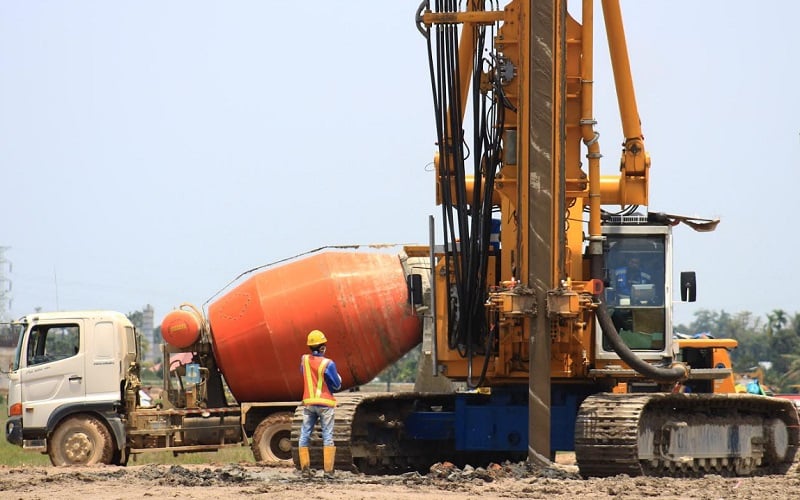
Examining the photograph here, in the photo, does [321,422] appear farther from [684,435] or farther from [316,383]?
[684,435]

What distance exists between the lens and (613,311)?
1720 centimetres

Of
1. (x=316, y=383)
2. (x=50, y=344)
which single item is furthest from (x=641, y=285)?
(x=50, y=344)

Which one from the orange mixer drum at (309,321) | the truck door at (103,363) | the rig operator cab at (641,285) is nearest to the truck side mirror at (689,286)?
the rig operator cab at (641,285)

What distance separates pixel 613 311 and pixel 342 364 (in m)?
7.85

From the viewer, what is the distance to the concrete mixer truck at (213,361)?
2334 centimetres

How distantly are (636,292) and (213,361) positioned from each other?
985cm

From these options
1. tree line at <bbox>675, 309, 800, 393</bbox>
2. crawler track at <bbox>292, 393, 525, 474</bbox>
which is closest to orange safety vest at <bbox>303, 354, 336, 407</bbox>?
crawler track at <bbox>292, 393, 525, 474</bbox>

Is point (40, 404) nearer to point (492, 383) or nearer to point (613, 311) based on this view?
point (492, 383)

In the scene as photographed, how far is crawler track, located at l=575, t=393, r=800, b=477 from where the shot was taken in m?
15.7

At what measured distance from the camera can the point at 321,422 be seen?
1667cm

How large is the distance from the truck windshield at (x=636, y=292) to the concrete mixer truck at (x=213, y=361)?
290 inches

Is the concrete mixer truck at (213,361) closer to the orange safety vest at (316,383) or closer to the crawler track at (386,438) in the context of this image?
the crawler track at (386,438)

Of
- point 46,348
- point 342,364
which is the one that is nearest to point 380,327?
point 342,364

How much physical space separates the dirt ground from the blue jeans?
0.46 m
